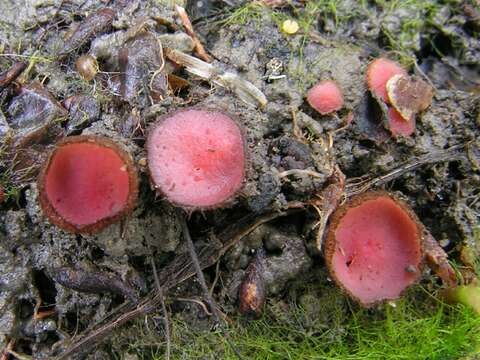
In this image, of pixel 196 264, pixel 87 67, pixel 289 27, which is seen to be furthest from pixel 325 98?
pixel 87 67

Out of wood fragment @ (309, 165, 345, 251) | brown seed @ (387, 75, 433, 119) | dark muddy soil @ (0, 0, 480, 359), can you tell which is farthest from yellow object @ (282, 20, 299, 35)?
wood fragment @ (309, 165, 345, 251)

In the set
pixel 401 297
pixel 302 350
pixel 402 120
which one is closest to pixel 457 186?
pixel 402 120

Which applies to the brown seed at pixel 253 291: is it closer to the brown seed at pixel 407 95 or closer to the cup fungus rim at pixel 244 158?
the cup fungus rim at pixel 244 158

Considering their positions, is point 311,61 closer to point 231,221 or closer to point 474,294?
point 231,221

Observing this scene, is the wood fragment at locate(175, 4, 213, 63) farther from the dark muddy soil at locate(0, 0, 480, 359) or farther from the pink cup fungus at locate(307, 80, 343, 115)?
the pink cup fungus at locate(307, 80, 343, 115)

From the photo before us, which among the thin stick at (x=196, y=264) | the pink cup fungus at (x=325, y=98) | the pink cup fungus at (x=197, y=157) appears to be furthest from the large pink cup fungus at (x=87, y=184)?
the pink cup fungus at (x=325, y=98)

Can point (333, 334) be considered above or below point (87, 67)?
below

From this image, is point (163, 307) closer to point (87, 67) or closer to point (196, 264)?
point (196, 264)
